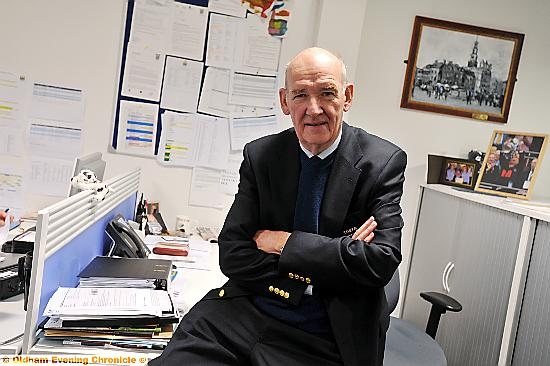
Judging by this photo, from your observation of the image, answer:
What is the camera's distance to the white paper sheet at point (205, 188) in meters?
3.39

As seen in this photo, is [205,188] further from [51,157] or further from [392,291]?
[392,291]

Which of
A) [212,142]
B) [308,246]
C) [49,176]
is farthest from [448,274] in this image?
[49,176]

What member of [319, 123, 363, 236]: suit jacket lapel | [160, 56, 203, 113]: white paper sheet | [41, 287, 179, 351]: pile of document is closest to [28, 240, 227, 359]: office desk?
[41, 287, 179, 351]: pile of document

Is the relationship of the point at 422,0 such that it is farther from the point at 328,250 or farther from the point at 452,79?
the point at 328,250

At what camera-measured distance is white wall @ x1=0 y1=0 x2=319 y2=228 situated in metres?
3.21

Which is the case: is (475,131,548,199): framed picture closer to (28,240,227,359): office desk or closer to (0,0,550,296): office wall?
(0,0,550,296): office wall

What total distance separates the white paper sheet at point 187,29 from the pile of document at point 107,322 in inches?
75.5

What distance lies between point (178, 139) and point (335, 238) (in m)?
1.93

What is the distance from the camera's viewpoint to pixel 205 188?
3.40 meters

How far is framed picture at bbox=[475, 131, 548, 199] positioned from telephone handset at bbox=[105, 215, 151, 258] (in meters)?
1.78

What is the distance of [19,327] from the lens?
1682 mm

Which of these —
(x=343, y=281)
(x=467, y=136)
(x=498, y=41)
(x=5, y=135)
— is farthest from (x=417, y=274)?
(x=5, y=135)

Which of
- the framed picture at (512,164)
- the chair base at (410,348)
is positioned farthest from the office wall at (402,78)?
the chair base at (410,348)

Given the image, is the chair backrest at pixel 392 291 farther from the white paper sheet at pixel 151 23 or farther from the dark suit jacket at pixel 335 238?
the white paper sheet at pixel 151 23
